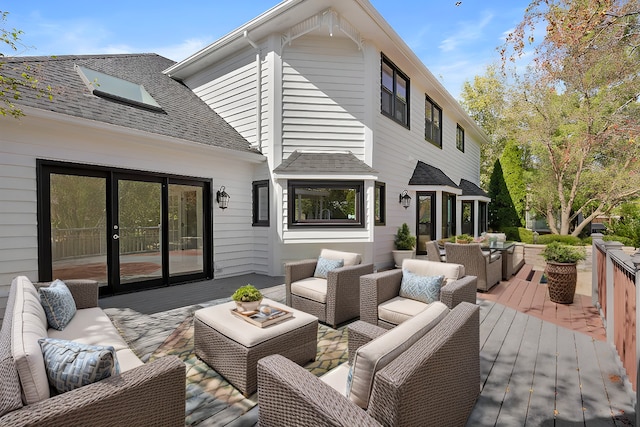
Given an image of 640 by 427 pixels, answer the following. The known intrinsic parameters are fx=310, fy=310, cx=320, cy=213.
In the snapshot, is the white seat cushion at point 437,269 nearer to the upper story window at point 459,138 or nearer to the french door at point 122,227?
the french door at point 122,227

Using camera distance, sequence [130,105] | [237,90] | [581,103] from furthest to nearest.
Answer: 1. [581,103]
2. [237,90]
3. [130,105]

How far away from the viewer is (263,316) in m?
2.99

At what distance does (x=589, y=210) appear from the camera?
1248 cm

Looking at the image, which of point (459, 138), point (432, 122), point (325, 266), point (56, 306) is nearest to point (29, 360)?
point (56, 306)

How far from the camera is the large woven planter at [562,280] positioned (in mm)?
4965

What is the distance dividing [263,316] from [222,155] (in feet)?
15.6

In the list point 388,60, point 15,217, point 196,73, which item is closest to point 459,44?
point 388,60

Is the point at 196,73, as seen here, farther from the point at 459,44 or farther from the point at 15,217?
the point at 459,44

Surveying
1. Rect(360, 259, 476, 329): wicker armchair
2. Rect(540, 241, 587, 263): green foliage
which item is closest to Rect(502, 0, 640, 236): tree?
Rect(540, 241, 587, 263): green foliage

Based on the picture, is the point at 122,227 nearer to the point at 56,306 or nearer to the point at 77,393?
the point at 56,306

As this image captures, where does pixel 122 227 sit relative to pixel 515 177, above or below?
below

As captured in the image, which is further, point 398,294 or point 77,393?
point 398,294

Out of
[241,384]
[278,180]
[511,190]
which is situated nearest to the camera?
[241,384]

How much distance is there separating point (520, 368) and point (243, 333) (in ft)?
8.75
